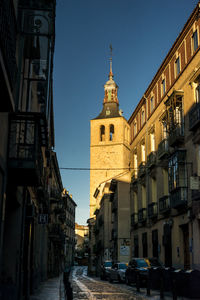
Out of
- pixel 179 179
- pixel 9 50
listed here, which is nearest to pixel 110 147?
pixel 179 179

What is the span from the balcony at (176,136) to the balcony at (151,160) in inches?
178

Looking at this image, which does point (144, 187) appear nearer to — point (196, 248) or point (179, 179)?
point (179, 179)

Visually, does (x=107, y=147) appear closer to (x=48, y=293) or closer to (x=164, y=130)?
(x=164, y=130)

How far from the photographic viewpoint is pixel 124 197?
134 ft

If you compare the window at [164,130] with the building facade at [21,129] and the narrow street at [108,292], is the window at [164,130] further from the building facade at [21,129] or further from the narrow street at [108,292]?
the building facade at [21,129]

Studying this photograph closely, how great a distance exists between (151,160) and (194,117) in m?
8.44

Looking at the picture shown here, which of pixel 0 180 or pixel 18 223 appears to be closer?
pixel 0 180

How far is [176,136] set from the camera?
71.0ft

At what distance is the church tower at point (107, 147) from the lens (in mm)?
70125

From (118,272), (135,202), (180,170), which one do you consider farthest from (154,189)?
(180,170)

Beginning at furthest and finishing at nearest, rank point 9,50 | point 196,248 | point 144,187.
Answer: point 144,187 < point 196,248 < point 9,50

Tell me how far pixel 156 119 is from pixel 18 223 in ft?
55.2

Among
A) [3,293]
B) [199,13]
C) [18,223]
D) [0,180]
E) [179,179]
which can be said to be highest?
[199,13]

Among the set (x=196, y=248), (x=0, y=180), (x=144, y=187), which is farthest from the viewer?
(x=144, y=187)
